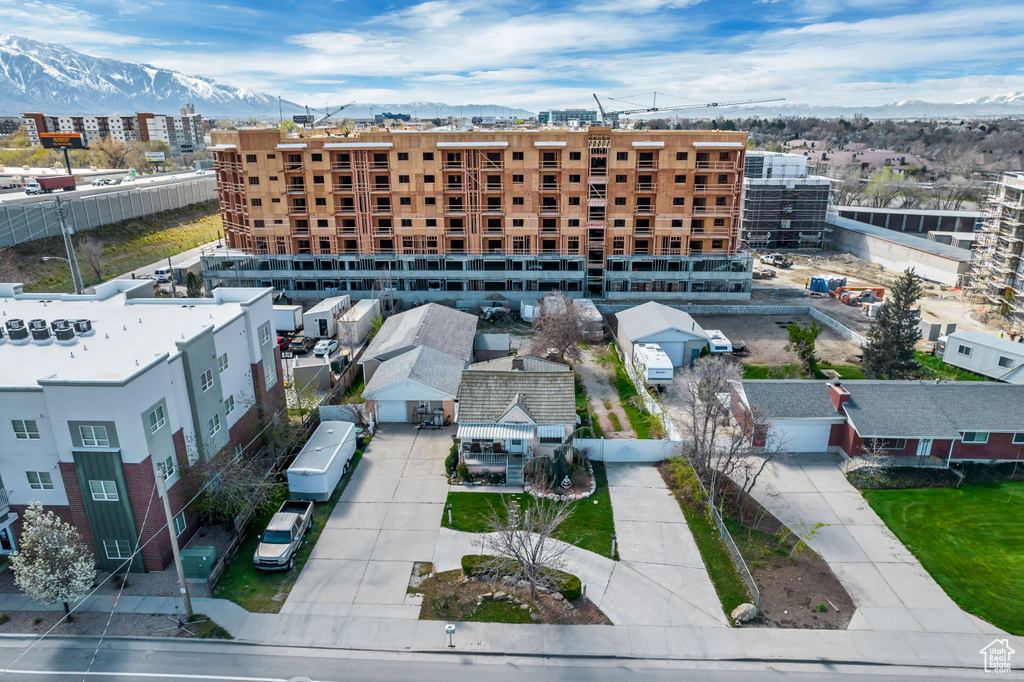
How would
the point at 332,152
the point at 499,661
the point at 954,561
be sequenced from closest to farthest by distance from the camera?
the point at 499,661 → the point at 954,561 → the point at 332,152

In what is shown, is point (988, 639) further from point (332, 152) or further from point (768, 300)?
point (332, 152)

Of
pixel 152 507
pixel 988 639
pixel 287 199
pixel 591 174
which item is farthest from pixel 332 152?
pixel 988 639

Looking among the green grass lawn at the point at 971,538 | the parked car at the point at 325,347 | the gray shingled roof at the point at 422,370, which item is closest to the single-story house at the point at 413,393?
the gray shingled roof at the point at 422,370

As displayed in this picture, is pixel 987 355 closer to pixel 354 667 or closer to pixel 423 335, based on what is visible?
pixel 423 335

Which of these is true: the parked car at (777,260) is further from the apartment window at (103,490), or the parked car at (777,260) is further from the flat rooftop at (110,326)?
the apartment window at (103,490)

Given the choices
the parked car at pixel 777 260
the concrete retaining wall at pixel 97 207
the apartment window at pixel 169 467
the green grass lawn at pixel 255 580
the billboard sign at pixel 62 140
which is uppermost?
the billboard sign at pixel 62 140

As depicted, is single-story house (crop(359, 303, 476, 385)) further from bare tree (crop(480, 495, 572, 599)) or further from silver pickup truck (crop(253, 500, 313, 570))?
bare tree (crop(480, 495, 572, 599))

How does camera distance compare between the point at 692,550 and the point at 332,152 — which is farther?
the point at 332,152

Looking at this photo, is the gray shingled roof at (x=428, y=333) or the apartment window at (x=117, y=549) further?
the gray shingled roof at (x=428, y=333)
